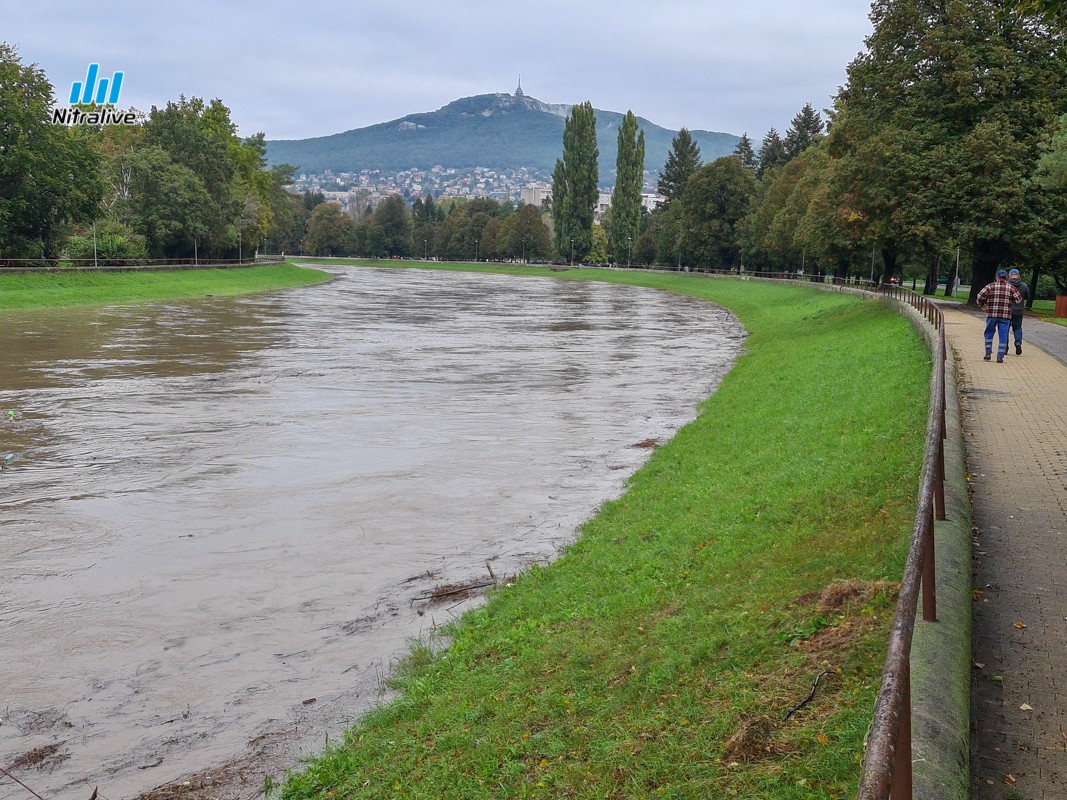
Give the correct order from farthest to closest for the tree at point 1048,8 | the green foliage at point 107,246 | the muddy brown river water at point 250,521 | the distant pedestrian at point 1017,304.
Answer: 1. the green foliage at point 107,246
2. the distant pedestrian at point 1017,304
3. the tree at point 1048,8
4. the muddy brown river water at point 250,521

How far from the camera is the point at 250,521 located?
13469 millimetres

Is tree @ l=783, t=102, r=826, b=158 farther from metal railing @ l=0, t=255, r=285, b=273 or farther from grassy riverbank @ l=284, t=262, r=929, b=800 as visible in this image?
grassy riverbank @ l=284, t=262, r=929, b=800

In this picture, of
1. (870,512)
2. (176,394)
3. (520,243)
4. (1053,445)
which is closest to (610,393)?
(176,394)

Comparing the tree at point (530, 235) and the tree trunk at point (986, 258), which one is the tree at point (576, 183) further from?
the tree trunk at point (986, 258)

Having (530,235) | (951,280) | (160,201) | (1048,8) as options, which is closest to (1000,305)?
(1048,8)

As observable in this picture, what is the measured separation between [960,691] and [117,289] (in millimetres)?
61107

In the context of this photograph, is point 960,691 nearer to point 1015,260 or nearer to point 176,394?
point 176,394

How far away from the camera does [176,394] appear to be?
24.5m

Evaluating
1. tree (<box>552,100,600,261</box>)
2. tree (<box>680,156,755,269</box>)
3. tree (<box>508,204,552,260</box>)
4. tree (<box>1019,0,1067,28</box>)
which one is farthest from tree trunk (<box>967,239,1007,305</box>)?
tree (<box>508,204,552,260</box>)

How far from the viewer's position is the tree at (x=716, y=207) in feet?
333

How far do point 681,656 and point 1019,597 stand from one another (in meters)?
2.49

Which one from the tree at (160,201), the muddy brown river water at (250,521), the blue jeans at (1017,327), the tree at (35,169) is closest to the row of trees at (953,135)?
the blue jeans at (1017,327)

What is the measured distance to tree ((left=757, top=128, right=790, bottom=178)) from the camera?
110 metres

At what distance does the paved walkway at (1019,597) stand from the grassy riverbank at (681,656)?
0.64m
